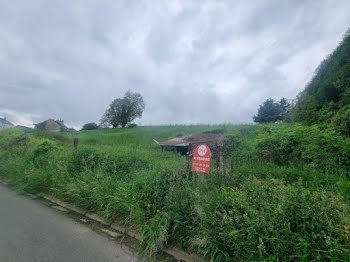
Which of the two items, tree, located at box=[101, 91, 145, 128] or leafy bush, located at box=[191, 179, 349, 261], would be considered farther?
tree, located at box=[101, 91, 145, 128]

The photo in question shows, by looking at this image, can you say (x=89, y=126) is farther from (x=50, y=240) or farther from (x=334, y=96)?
(x=334, y=96)

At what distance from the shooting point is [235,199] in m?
2.29

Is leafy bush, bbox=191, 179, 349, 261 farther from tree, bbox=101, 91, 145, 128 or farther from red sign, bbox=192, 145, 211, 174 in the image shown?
tree, bbox=101, 91, 145, 128

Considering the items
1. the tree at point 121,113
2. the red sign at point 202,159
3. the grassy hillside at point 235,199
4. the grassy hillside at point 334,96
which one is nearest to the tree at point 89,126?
the tree at point 121,113

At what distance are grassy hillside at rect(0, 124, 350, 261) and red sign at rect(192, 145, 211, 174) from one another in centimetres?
23

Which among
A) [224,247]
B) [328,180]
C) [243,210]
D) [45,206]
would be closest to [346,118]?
[328,180]

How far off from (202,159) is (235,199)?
3.19 ft

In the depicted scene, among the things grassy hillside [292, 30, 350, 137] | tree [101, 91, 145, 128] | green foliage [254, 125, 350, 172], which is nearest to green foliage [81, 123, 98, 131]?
tree [101, 91, 145, 128]

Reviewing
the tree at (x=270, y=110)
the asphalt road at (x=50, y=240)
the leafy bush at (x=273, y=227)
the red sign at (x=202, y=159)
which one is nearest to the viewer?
the leafy bush at (x=273, y=227)

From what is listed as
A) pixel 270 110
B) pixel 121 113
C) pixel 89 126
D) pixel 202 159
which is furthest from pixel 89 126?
pixel 202 159

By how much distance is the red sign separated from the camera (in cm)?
302

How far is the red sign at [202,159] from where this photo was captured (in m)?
3.02

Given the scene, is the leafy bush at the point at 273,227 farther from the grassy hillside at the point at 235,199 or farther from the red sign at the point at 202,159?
the red sign at the point at 202,159

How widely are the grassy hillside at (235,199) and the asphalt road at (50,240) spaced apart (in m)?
0.43
